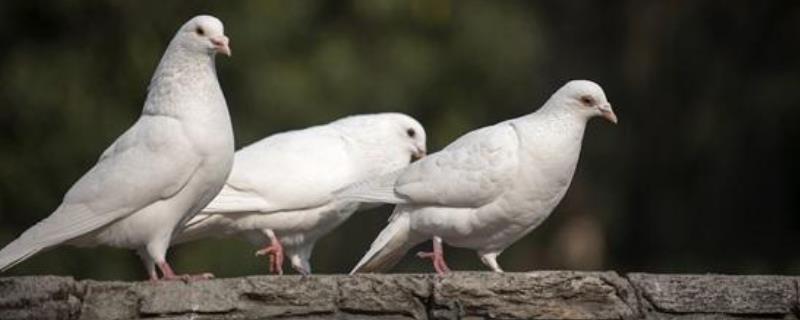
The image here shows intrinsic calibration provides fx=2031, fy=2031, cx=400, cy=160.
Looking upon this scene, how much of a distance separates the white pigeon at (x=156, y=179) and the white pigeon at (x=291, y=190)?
167 cm

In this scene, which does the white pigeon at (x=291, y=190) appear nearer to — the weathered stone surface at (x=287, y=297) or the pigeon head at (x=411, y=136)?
the pigeon head at (x=411, y=136)

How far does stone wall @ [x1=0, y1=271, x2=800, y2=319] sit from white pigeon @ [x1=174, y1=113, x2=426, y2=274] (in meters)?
2.72

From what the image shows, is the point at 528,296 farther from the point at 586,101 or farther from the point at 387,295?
the point at 586,101

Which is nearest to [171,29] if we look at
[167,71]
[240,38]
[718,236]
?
[240,38]

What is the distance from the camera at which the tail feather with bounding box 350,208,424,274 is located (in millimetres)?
10594

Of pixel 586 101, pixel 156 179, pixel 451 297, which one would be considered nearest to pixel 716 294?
pixel 451 297

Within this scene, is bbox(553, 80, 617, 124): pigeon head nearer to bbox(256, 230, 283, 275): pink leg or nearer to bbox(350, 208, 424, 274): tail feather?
bbox(350, 208, 424, 274): tail feather

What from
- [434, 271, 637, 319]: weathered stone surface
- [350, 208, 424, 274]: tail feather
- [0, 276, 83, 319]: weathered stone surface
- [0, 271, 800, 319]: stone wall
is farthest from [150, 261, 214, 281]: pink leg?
[350, 208, 424, 274]: tail feather

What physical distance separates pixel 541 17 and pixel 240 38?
16.9ft

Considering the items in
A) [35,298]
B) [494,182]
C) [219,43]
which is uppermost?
[219,43]

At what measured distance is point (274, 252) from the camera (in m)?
11.7

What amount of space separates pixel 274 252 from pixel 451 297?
3279 millimetres

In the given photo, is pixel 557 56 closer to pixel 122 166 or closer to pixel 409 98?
pixel 409 98

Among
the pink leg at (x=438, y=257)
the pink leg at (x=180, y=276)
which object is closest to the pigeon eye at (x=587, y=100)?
the pink leg at (x=438, y=257)
